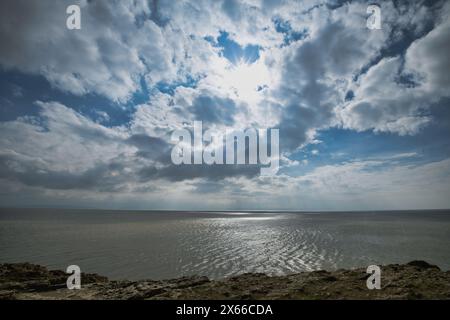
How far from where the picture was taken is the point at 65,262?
25.2 metres

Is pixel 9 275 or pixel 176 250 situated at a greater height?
pixel 9 275

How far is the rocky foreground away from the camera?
952cm

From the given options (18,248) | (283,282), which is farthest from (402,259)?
(18,248)

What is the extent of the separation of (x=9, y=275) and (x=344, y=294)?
1947 centimetres

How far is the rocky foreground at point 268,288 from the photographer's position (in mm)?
9523

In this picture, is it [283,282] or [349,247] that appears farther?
[349,247]

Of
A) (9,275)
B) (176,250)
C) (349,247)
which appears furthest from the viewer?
(349,247)

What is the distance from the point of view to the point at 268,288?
35.0ft
